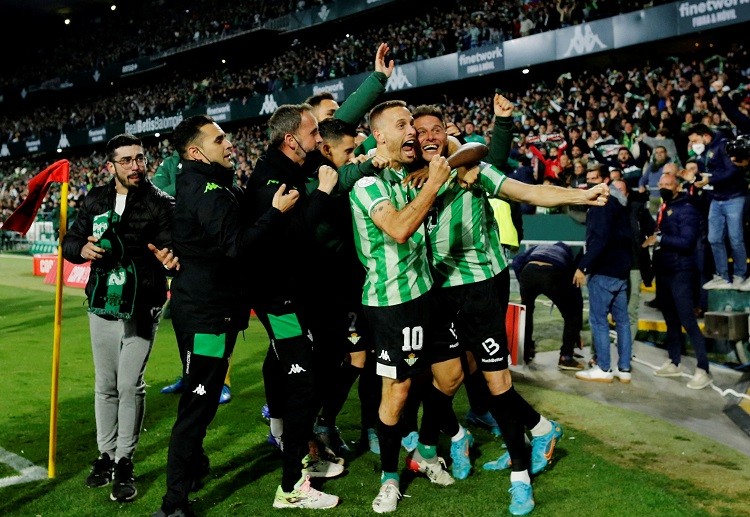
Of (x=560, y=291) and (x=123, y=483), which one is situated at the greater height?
(x=560, y=291)

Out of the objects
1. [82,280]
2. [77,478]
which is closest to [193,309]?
[77,478]

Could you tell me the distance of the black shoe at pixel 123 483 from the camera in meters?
3.84

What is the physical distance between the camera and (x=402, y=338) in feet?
11.9

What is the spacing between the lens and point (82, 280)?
15.4 meters

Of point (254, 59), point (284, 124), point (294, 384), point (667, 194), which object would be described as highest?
point (254, 59)

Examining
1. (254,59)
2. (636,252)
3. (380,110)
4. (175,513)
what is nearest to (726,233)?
(636,252)

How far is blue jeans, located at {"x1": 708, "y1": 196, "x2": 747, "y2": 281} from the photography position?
831 centimetres

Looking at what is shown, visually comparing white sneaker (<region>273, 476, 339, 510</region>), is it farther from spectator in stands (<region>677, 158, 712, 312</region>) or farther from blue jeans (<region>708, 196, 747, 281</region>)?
blue jeans (<region>708, 196, 747, 281</region>)

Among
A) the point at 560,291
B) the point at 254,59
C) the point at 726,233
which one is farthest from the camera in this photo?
the point at 254,59

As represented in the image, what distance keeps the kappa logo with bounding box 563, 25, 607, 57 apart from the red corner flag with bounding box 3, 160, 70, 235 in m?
19.7

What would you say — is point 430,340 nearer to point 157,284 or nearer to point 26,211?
point 157,284

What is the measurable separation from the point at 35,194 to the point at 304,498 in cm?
263

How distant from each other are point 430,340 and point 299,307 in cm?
75

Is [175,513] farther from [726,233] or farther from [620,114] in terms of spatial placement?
[620,114]
